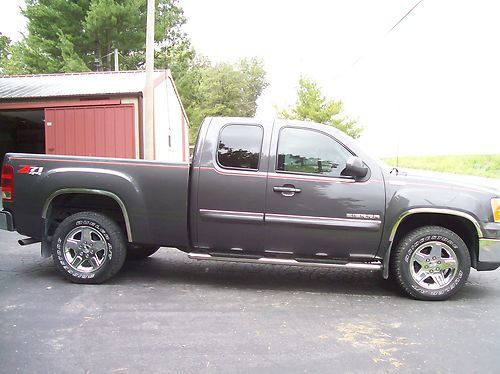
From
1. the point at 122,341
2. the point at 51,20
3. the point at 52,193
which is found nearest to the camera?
the point at 122,341

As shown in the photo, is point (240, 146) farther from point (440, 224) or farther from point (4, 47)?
point (4, 47)

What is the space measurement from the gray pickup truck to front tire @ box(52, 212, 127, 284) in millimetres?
11

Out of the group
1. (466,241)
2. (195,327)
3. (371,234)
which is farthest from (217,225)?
(466,241)

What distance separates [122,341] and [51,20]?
2409 cm

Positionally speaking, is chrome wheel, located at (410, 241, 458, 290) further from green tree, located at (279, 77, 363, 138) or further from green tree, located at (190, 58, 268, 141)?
green tree, located at (190, 58, 268, 141)

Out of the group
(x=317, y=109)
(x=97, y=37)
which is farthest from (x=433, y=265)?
(x=317, y=109)

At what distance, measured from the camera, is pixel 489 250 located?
453 centimetres

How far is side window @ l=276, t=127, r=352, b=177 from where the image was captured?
4688 mm

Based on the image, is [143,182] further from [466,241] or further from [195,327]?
[466,241]

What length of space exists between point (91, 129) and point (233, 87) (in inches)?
1805

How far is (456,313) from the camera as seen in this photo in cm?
430

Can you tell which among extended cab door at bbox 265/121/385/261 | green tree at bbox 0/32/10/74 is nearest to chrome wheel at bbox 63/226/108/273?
extended cab door at bbox 265/121/385/261

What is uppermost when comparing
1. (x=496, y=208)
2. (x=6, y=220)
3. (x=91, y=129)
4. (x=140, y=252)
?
(x=91, y=129)

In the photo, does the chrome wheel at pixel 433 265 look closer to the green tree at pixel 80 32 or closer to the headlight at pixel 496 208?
the headlight at pixel 496 208
